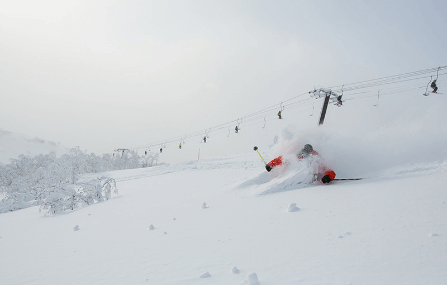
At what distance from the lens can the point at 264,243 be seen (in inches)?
148

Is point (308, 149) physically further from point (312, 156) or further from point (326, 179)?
point (326, 179)

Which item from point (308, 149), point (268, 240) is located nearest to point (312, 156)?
point (308, 149)

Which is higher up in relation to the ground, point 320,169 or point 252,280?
point 320,169

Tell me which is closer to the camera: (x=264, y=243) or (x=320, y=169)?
(x=264, y=243)

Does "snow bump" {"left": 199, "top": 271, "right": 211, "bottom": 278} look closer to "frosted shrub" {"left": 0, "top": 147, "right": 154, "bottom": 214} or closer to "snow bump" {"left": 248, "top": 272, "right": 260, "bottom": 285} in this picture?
"snow bump" {"left": 248, "top": 272, "right": 260, "bottom": 285}

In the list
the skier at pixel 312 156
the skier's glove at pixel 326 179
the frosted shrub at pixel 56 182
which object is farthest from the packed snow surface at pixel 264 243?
the frosted shrub at pixel 56 182

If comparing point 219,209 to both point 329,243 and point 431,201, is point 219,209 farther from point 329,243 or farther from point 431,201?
point 431,201

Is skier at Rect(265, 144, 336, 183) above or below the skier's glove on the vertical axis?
above

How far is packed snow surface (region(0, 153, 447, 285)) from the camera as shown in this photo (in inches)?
106

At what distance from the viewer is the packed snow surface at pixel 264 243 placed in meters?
2.70

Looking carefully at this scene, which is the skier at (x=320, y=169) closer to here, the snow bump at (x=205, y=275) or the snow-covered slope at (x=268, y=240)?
the snow-covered slope at (x=268, y=240)

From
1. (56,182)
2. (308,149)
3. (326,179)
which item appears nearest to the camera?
(326,179)

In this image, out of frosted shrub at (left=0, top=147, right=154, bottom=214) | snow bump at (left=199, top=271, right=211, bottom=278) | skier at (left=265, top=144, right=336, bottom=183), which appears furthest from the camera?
frosted shrub at (left=0, top=147, right=154, bottom=214)

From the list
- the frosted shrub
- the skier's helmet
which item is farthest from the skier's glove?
the frosted shrub
